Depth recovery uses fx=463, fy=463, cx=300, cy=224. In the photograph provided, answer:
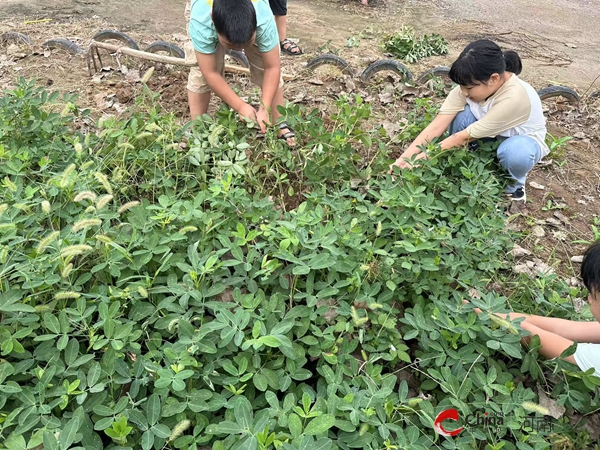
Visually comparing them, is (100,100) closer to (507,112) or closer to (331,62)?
(331,62)

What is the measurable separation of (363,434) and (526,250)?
1.79 m

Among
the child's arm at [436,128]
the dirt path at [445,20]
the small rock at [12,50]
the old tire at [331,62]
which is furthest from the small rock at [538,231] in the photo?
the small rock at [12,50]

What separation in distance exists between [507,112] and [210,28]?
1.94 meters

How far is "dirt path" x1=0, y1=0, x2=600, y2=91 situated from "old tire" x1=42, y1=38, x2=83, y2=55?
3.87ft

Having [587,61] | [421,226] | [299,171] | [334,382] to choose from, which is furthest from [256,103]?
[587,61]

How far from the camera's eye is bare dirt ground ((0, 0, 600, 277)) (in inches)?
132

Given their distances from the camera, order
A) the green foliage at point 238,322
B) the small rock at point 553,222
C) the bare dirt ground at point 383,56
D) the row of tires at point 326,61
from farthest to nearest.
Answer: the row of tires at point 326,61 < the bare dirt ground at point 383,56 < the small rock at point 553,222 < the green foliage at point 238,322

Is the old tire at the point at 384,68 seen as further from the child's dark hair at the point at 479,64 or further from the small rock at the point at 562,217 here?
the small rock at the point at 562,217

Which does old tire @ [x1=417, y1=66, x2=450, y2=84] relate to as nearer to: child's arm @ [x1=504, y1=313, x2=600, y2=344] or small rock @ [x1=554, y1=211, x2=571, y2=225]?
small rock @ [x1=554, y1=211, x2=571, y2=225]

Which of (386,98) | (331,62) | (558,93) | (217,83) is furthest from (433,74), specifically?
(217,83)

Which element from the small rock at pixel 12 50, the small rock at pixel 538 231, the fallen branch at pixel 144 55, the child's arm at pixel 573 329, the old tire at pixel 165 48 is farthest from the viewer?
the small rock at pixel 12 50

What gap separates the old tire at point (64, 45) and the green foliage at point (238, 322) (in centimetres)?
254

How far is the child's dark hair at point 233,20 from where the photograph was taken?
8.72 ft

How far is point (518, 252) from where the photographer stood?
274 centimetres
